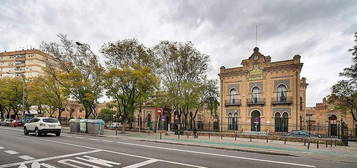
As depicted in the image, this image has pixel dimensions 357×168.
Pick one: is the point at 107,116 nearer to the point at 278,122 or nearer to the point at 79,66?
the point at 79,66

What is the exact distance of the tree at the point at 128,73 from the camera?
994 inches

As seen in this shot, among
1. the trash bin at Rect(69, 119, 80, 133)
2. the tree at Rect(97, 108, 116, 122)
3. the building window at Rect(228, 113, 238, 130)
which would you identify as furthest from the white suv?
the building window at Rect(228, 113, 238, 130)

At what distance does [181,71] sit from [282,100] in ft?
50.8

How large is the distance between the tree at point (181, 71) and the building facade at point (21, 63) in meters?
73.1

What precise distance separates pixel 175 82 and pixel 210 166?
23626 millimetres

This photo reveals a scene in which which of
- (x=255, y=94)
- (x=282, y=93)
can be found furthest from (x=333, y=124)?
(x=255, y=94)

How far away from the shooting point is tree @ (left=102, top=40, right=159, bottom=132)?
2526cm

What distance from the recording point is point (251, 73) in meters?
37.5

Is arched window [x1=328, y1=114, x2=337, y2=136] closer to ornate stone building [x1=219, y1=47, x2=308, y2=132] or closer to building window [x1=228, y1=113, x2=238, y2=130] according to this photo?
ornate stone building [x1=219, y1=47, x2=308, y2=132]

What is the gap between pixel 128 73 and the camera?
2480 centimetres

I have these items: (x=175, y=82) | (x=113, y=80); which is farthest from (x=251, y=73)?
(x=113, y=80)

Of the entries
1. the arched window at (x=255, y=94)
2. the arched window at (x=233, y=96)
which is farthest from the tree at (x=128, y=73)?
the arched window at (x=255, y=94)

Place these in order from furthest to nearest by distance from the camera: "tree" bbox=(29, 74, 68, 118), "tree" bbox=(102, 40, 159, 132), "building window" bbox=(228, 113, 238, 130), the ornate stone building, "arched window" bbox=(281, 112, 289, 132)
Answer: "building window" bbox=(228, 113, 238, 130) → "tree" bbox=(29, 74, 68, 118) → the ornate stone building → "arched window" bbox=(281, 112, 289, 132) → "tree" bbox=(102, 40, 159, 132)

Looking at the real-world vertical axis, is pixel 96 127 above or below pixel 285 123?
above
